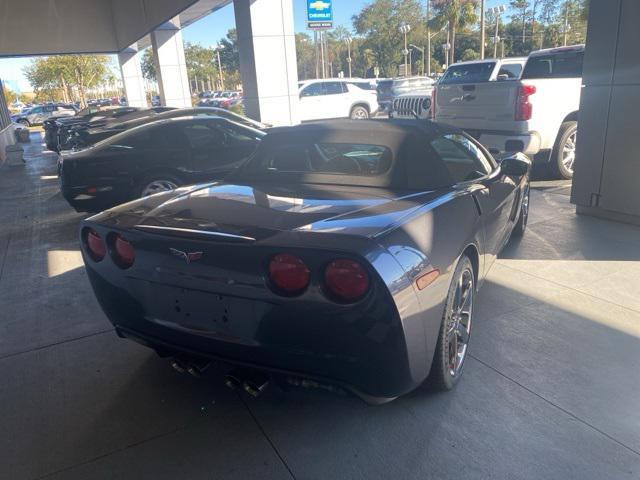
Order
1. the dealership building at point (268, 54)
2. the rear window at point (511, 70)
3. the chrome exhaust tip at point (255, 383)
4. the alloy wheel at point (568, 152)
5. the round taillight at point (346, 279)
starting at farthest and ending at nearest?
1. the rear window at point (511, 70)
2. the alloy wheel at point (568, 152)
3. the dealership building at point (268, 54)
4. the chrome exhaust tip at point (255, 383)
5. the round taillight at point (346, 279)

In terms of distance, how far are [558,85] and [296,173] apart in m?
6.18

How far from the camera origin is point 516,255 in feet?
16.2

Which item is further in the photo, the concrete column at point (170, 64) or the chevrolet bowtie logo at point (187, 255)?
the concrete column at point (170, 64)

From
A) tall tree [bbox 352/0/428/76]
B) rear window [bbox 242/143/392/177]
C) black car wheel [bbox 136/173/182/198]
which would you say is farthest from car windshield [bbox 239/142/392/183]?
tall tree [bbox 352/0/428/76]

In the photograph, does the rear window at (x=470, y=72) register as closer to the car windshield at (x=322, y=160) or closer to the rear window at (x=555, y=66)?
the rear window at (x=555, y=66)

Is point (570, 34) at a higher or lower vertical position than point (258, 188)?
higher

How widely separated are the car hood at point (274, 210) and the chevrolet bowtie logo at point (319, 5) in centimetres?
1457

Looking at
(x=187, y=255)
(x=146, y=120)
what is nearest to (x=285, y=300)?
(x=187, y=255)

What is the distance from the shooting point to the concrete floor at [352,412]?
7.65ft

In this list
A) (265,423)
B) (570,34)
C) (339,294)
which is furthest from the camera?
(570,34)

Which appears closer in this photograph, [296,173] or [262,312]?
[262,312]

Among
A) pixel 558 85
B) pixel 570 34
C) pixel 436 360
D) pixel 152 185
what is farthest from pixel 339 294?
pixel 570 34

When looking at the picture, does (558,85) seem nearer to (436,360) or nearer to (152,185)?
(152,185)

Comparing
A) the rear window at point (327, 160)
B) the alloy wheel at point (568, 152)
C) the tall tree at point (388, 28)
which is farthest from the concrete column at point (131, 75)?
the tall tree at point (388, 28)
